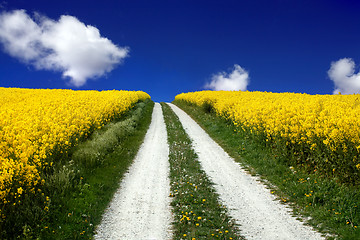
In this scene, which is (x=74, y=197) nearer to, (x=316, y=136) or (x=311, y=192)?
(x=311, y=192)

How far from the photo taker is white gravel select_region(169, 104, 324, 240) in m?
7.34

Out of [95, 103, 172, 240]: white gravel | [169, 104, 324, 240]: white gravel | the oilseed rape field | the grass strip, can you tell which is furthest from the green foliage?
the oilseed rape field

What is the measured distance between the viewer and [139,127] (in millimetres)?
23469

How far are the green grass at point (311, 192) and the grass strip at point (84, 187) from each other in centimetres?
671

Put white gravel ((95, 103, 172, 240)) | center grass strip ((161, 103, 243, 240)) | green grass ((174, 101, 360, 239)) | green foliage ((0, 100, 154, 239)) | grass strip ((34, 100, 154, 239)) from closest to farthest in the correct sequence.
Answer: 1. green foliage ((0, 100, 154, 239))
2. center grass strip ((161, 103, 243, 240))
3. grass strip ((34, 100, 154, 239))
4. white gravel ((95, 103, 172, 240))
5. green grass ((174, 101, 360, 239))

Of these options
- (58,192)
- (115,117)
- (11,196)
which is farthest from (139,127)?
(11,196)

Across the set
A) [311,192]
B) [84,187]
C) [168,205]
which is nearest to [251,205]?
[311,192]

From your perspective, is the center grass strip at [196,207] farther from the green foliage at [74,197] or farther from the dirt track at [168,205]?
the green foliage at [74,197]

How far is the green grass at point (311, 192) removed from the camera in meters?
7.52

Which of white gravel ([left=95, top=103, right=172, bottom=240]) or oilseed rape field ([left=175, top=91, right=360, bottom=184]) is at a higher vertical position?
oilseed rape field ([left=175, top=91, right=360, bottom=184])

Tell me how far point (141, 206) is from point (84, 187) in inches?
99.4

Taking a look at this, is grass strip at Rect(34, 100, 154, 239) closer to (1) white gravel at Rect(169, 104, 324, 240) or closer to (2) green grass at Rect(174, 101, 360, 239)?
(1) white gravel at Rect(169, 104, 324, 240)

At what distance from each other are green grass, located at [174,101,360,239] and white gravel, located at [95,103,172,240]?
4505 mm

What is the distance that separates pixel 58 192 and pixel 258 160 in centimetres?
981
